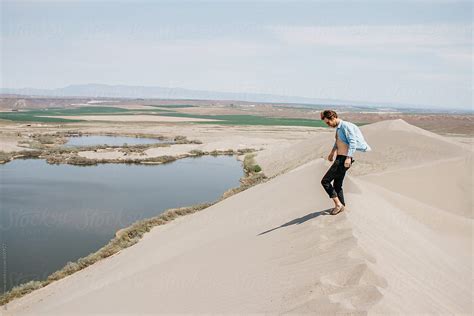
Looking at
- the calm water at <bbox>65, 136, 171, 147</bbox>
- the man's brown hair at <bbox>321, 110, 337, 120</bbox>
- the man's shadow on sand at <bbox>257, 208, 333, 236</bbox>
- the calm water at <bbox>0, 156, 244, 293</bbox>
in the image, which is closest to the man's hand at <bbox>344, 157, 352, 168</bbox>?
the man's brown hair at <bbox>321, 110, 337, 120</bbox>

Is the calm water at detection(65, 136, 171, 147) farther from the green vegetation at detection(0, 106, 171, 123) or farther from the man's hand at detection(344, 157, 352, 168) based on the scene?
the man's hand at detection(344, 157, 352, 168)

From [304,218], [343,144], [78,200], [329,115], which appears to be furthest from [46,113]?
[343,144]

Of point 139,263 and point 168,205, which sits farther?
point 168,205

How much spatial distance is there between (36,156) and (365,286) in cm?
3052

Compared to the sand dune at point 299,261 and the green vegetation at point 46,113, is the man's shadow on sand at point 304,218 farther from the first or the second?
the green vegetation at point 46,113

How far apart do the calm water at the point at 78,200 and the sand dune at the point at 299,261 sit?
229 centimetres

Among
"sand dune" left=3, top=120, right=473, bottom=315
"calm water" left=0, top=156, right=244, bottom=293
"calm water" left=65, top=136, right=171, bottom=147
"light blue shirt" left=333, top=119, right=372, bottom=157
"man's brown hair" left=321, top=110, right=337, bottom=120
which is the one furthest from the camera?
"calm water" left=65, top=136, right=171, bottom=147

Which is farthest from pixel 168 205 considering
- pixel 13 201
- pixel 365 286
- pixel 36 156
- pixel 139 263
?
pixel 36 156

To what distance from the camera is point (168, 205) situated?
16.2 metres

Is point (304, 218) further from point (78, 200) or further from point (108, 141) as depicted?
point (108, 141)

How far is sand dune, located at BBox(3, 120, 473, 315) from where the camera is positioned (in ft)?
13.4

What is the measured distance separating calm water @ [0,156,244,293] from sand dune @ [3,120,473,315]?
2285 millimetres

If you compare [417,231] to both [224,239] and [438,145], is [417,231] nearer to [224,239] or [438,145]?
[224,239]

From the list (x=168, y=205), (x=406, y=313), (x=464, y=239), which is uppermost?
(x=406, y=313)
